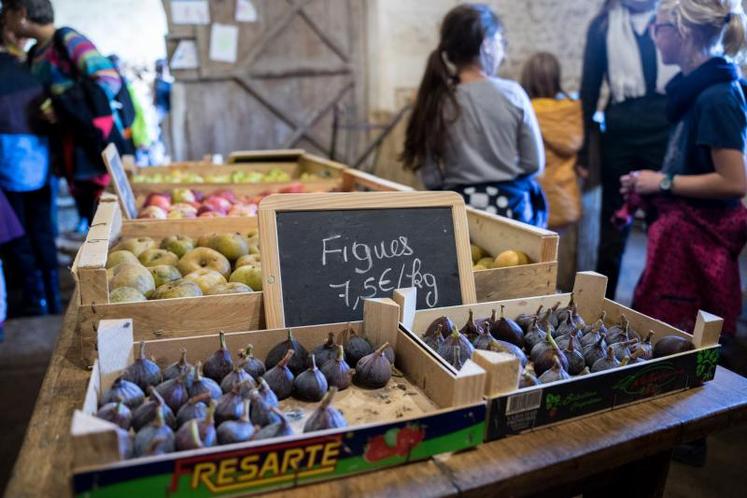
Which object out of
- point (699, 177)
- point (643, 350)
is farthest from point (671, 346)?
point (699, 177)

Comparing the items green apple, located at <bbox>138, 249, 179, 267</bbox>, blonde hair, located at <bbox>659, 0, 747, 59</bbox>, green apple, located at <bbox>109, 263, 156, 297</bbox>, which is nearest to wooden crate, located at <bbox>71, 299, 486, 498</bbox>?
green apple, located at <bbox>109, 263, 156, 297</bbox>

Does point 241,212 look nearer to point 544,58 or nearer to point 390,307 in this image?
point 390,307

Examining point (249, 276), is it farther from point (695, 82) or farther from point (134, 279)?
point (695, 82)

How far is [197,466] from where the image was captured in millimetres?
771

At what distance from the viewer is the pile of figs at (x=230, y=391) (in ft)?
2.77

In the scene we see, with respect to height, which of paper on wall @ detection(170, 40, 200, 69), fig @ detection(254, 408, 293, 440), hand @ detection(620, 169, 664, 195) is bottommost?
fig @ detection(254, 408, 293, 440)

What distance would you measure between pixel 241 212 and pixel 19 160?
211 cm

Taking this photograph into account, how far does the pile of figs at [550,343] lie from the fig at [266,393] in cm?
34

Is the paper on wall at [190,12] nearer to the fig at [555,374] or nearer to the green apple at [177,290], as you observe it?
the green apple at [177,290]

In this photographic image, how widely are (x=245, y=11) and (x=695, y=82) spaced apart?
15.3 ft

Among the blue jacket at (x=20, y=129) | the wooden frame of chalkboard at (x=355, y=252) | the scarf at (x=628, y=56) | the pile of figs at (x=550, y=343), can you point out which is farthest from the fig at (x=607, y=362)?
the blue jacket at (x=20, y=129)

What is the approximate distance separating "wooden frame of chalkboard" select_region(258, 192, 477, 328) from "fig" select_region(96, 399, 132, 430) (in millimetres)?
395

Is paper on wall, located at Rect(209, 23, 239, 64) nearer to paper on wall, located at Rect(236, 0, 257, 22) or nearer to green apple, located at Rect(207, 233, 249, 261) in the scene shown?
paper on wall, located at Rect(236, 0, 257, 22)

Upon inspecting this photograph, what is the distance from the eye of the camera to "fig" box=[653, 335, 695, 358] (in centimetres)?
116
